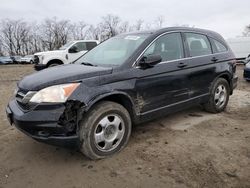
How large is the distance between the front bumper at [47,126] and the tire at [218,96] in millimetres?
3091

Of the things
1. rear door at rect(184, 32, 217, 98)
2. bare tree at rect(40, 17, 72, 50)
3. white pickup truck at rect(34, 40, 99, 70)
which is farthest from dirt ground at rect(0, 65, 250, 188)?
bare tree at rect(40, 17, 72, 50)

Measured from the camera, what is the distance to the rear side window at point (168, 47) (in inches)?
157

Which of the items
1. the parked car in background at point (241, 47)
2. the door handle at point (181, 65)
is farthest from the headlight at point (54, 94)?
the parked car in background at point (241, 47)

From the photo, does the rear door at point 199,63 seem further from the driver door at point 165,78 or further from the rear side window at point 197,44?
the driver door at point 165,78

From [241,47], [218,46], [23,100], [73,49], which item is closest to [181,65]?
[218,46]

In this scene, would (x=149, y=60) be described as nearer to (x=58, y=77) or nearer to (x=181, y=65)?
(x=181, y=65)

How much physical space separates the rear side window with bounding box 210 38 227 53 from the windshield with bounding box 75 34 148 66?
1.83 metres

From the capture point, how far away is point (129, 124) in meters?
3.58

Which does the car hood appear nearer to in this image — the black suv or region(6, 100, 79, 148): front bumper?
the black suv

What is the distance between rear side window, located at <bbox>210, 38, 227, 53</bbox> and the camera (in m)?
5.13

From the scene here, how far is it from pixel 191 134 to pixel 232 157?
A: 894 mm

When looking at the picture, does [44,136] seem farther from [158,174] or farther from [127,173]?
[158,174]

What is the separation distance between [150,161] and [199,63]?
217 cm

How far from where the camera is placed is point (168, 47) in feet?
13.8
